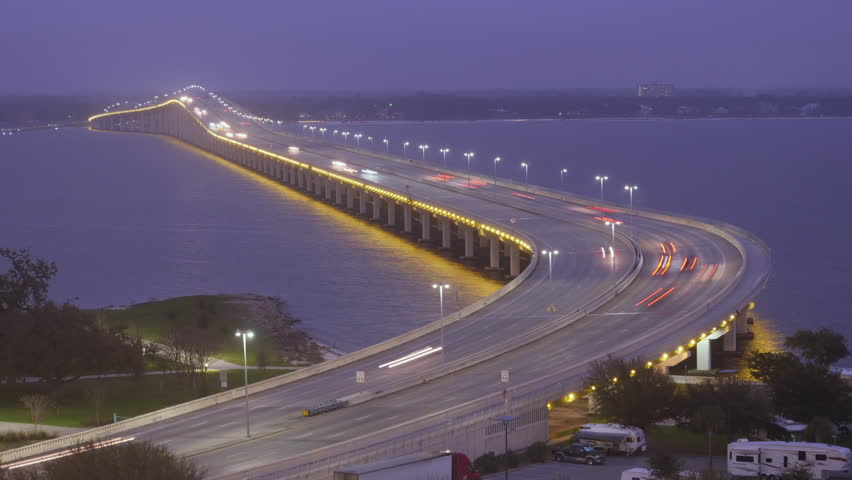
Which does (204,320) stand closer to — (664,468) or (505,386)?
(505,386)

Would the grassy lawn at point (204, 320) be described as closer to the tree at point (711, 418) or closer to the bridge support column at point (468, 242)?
the bridge support column at point (468, 242)

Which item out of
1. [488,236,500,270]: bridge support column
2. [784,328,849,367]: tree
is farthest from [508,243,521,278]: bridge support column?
[784,328,849,367]: tree

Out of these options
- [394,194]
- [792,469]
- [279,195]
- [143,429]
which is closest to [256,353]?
[143,429]

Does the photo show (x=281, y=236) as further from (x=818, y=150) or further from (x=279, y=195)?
(x=818, y=150)

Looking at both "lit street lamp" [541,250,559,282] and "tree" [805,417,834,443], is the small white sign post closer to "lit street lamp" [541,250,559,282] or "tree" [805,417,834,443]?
"tree" [805,417,834,443]

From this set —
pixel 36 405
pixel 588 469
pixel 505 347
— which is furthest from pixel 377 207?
pixel 588 469

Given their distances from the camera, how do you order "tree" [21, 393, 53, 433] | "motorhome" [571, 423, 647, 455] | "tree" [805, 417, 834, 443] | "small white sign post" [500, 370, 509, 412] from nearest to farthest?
"motorhome" [571, 423, 647, 455] → "tree" [805, 417, 834, 443] → "small white sign post" [500, 370, 509, 412] → "tree" [21, 393, 53, 433]
